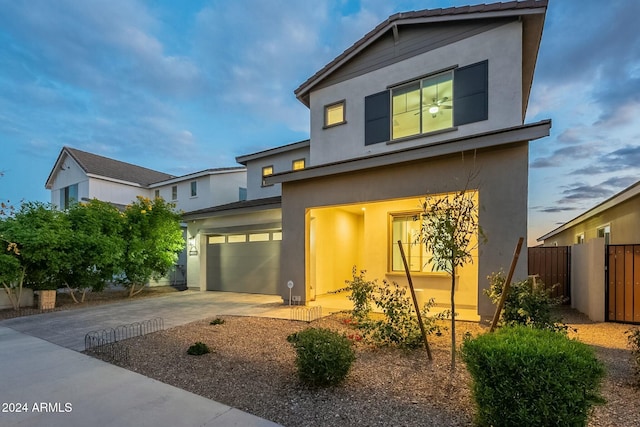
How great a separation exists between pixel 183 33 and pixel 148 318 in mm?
21164

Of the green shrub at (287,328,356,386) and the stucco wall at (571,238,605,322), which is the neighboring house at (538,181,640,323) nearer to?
the stucco wall at (571,238,605,322)

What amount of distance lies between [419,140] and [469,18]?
3438 millimetres

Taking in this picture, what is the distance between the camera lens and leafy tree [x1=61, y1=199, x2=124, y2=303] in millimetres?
10008

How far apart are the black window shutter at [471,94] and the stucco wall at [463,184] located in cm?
190

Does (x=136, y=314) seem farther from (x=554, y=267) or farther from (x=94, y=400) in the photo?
(x=554, y=267)

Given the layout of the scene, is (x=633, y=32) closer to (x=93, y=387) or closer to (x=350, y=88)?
(x=350, y=88)

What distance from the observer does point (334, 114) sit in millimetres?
10648

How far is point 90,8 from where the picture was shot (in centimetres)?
1227

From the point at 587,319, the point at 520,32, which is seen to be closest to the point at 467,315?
the point at 587,319

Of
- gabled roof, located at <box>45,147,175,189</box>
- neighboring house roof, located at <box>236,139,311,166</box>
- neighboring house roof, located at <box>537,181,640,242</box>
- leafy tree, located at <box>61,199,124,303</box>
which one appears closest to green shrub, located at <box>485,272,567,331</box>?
neighboring house roof, located at <box>537,181,640,242</box>

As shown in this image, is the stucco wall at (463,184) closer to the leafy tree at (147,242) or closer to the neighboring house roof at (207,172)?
the leafy tree at (147,242)

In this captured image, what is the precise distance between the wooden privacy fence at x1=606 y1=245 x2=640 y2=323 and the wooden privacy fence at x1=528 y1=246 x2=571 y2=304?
7.14 feet

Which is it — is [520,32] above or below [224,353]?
above

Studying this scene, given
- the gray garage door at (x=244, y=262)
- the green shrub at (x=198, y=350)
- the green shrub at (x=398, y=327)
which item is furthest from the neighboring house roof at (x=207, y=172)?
the green shrub at (x=398, y=327)
